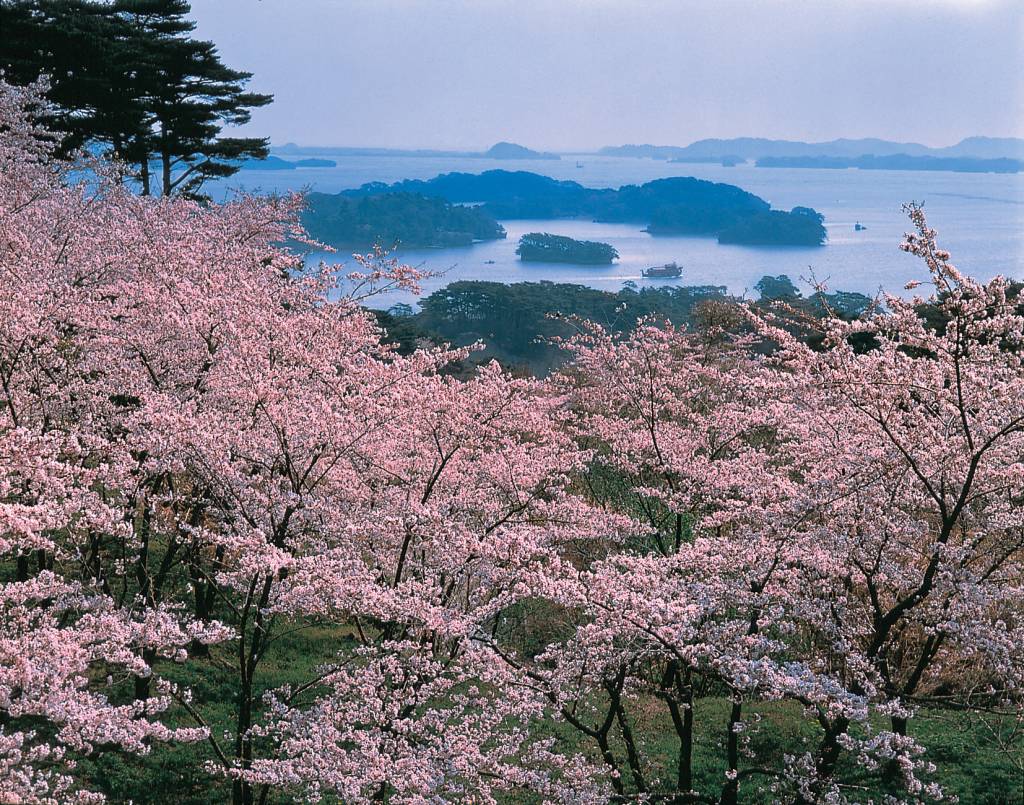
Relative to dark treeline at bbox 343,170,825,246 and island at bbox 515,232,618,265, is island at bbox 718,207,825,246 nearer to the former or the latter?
dark treeline at bbox 343,170,825,246

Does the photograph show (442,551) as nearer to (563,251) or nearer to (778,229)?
(563,251)

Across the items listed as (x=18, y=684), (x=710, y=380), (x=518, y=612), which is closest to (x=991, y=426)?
(x=18, y=684)

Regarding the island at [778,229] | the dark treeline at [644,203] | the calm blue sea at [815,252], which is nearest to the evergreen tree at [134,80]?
the calm blue sea at [815,252]

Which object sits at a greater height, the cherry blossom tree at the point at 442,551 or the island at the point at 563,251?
the island at the point at 563,251

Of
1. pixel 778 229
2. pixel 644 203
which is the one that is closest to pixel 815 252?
pixel 778 229

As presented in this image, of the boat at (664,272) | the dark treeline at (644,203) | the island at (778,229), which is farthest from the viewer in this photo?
the dark treeline at (644,203)

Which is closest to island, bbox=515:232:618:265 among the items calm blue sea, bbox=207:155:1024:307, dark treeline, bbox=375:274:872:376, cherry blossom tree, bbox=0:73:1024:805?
calm blue sea, bbox=207:155:1024:307

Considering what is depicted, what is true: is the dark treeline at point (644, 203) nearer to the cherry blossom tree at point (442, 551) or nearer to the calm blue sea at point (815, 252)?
the calm blue sea at point (815, 252)

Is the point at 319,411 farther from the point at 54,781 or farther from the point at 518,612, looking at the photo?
the point at 518,612
